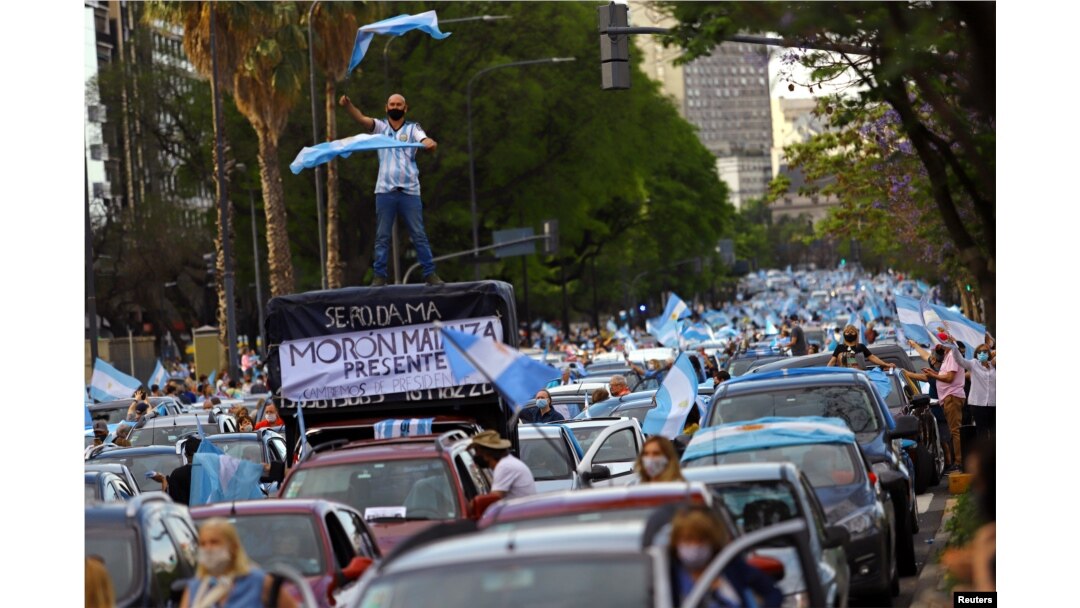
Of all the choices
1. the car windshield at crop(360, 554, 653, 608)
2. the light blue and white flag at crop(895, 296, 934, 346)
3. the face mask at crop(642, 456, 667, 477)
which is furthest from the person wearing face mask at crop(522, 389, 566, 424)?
the car windshield at crop(360, 554, 653, 608)

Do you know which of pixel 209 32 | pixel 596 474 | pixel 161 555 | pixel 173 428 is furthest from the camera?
pixel 209 32

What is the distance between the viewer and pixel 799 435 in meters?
14.0

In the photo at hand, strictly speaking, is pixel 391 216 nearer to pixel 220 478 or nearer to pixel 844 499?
pixel 220 478

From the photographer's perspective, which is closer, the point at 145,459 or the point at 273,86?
the point at 145,459

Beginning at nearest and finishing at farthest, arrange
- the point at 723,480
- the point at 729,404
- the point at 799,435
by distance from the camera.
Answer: the point at 723,480
the point at 799,435
the point at 729,404

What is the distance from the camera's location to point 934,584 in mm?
13477

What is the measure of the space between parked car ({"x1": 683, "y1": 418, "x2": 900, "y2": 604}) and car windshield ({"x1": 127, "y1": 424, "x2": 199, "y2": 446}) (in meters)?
10.8

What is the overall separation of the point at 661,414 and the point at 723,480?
5.84 metres

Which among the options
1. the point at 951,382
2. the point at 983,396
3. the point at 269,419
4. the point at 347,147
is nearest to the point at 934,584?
the point at 983,396

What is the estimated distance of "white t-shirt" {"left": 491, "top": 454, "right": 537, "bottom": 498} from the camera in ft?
41.7

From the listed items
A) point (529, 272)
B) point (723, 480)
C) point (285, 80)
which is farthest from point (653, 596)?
point (529, 272)

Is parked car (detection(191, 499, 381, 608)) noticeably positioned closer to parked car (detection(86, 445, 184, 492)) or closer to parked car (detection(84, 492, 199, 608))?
parked car (detection(84, 492, 199, 608))

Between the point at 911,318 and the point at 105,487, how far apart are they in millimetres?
13890

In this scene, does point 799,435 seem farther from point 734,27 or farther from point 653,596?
point 653,596
